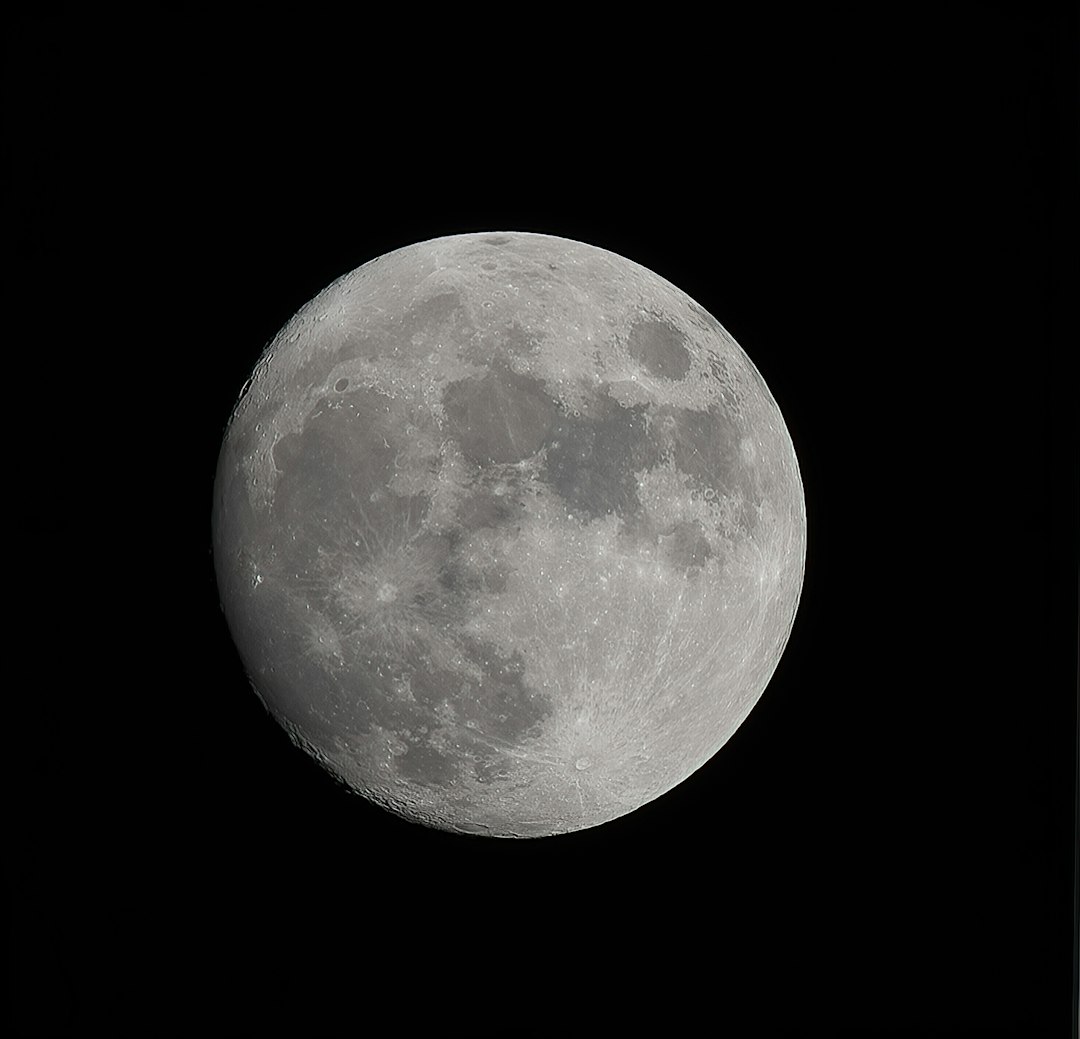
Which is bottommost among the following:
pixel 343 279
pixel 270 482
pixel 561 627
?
pixel 561 627

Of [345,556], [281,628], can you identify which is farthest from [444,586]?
[281,628]

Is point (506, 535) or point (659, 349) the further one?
point (659, 349)

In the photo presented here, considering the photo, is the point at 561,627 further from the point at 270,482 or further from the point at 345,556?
the point at 270,482

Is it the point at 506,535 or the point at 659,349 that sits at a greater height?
the point at 659,349

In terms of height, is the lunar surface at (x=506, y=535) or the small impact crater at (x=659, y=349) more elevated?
the small impact crater at (x=659, y=349)

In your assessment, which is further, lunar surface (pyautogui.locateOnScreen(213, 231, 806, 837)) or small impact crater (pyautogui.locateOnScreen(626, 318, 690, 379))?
small impact crater (pyautogui.locateOnScreen(626, 318, 690, 379))

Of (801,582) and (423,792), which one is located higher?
(801,582)

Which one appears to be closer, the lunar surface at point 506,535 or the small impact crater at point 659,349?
the lunar surface at point 506,535

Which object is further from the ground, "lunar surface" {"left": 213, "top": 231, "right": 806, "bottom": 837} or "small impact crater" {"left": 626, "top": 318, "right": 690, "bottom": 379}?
"small impact crater" {"left": 626, "top": 318, "right": 690, "bottom": 379}
